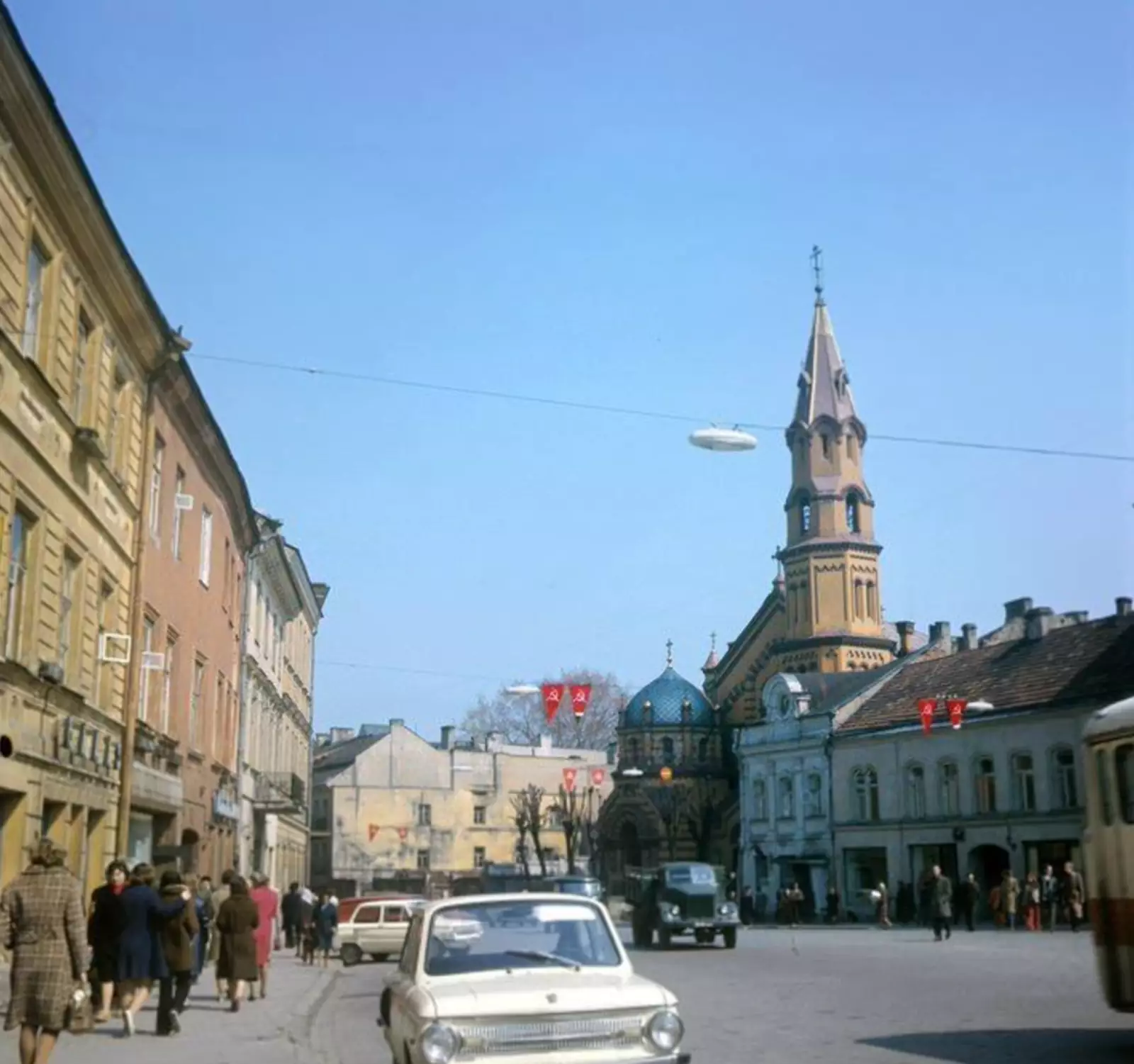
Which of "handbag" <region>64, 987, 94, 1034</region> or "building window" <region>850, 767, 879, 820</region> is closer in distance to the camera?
"handbag" <region>64, 987, 94, 1034</region>

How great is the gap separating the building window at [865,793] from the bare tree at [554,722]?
30409 mm

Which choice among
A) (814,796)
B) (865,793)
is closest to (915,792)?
(865,793)

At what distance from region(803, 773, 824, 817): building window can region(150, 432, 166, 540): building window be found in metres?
40.9

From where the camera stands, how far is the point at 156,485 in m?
26.8

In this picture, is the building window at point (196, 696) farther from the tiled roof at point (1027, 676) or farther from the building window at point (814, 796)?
the building window at point (814, 796)

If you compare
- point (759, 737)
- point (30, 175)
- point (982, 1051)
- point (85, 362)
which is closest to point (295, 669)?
point (759, 737)

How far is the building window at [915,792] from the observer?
5566cm

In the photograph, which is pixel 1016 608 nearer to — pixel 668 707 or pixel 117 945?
pixel 668 707

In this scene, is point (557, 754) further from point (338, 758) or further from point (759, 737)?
point (759, 737)

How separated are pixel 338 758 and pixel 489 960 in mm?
86438

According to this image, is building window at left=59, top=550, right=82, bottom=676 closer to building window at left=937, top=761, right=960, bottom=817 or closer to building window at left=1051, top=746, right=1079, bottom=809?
building window at left=1051, top=746, right=1079, bottom=809

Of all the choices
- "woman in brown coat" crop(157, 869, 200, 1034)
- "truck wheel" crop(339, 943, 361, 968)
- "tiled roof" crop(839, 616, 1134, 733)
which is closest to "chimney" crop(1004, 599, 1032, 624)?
"tiled roof" crop(839, 616, 1134, 733)

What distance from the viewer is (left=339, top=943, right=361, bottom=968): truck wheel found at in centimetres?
3422

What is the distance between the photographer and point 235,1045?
49.0 feet
